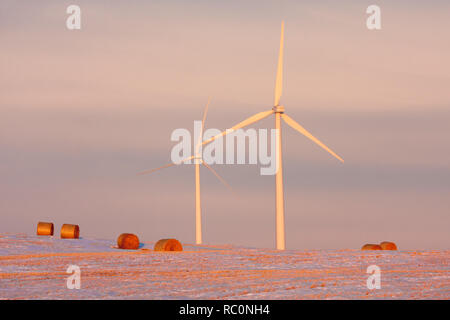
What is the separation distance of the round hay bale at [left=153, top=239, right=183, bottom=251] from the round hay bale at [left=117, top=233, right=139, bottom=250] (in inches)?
125

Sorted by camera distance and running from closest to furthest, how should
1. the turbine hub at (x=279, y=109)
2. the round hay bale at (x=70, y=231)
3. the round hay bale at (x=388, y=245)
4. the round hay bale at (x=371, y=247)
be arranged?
the round hay bale at (x=371, y=247), the round hay bale at (x=70, y=231), the round hay bale at (x=388, y=245), the turbine hub at (x=279, y=109)

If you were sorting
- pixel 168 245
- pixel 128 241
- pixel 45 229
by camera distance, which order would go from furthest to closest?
pixel 45 229 < pixel 128 241 < pixel 168 245

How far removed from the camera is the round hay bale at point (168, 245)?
41.6 meters

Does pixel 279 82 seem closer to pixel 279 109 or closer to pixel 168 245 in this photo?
pixel 279 109

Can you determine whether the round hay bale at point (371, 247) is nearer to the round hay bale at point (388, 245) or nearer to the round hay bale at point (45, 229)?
the round hay bale at point (388, 245)

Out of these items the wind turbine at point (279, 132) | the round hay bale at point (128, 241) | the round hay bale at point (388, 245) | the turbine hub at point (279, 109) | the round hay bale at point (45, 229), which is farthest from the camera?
the turbine hub at point (279, 109)

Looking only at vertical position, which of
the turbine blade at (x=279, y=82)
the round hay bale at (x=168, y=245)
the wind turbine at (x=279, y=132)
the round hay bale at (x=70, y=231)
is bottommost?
the round hay bale at (x=168, y=245)

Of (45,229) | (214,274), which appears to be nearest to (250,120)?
(45,229)

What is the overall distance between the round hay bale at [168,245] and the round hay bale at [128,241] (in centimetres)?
318

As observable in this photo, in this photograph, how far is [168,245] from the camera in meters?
41.7

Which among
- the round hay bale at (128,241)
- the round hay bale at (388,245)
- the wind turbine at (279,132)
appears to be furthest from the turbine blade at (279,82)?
the round hay bale at (128,241)

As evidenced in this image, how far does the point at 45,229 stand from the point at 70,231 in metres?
2.87
